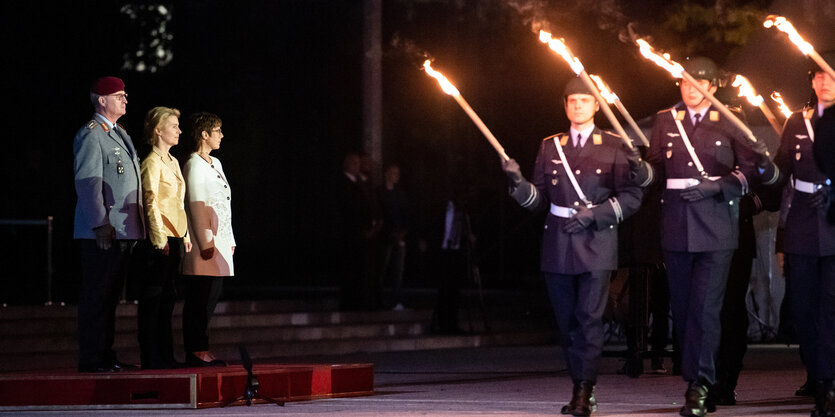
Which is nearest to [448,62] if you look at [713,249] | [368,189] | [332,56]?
[332,56]

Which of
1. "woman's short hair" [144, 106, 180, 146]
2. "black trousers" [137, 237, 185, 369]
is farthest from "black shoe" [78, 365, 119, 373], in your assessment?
"woman's short hair" [144, 106, 180, 146]

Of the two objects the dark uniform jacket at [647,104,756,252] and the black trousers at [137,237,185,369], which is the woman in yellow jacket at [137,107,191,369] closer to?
the black trousers at [137,237,185,369]

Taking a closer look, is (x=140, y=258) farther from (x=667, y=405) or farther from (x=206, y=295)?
(x=667, y=405)

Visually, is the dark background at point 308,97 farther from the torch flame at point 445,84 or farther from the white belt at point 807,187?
the torch flame at point 445,84

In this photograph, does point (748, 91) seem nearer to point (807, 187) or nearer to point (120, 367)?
point (807, 187)

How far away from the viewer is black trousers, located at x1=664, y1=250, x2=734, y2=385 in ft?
33.4

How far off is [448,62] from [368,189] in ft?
29.2

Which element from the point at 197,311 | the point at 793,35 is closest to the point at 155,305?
the point at 197,311

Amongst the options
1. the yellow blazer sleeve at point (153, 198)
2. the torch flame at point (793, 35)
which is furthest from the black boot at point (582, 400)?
the yellow blazer sleeve at point (153, 198)

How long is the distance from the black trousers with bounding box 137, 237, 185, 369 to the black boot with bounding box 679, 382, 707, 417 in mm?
3919

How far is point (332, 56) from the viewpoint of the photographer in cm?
3447

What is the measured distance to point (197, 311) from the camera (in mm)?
12109

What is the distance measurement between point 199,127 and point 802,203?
4.50m

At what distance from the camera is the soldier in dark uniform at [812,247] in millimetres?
10039
